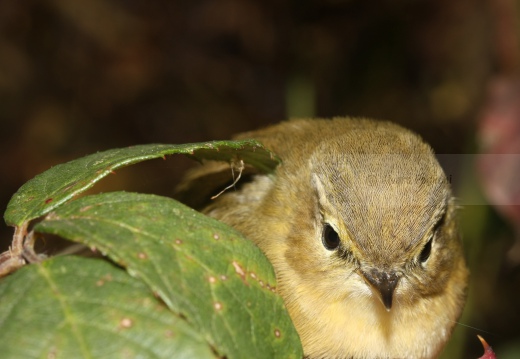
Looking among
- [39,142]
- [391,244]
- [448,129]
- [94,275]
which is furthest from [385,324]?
[39,142]

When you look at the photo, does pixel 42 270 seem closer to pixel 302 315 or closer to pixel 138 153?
pixel 138 153

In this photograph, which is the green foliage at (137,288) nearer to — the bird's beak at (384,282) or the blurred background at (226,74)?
the bird's beak at (384,282)

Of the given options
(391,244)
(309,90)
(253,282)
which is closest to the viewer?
(253,282)

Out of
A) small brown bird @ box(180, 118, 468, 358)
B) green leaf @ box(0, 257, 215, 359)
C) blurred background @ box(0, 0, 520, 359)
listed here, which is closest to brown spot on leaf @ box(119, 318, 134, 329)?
green leaf @ box(0, 257, 215, 359)

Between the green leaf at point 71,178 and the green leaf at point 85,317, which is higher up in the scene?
the green leaf at point 71,178

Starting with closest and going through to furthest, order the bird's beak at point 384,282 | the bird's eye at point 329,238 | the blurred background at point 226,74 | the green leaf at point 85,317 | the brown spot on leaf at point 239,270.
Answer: the green leaf at point 85,317, the brown spot on leaf at point 239,270, the bird's beak at point 384,282, the bird's eye at point 329,238, the blurred background at point 226,74

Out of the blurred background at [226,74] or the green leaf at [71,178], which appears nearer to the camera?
the green leaf at [71,178]

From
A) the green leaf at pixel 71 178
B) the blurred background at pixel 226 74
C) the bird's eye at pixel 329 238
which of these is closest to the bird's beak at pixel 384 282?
the bird's eye at pixel 329 238
